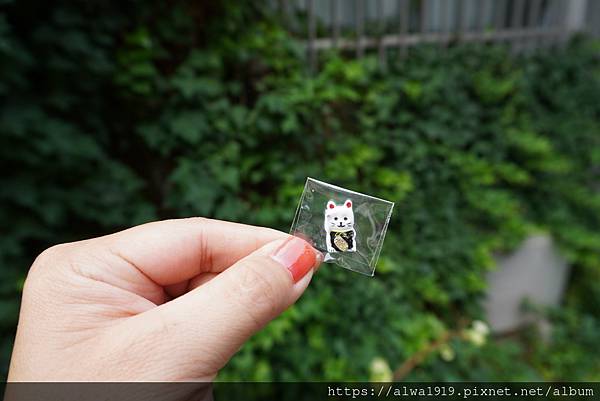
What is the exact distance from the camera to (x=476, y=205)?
11.9 feet

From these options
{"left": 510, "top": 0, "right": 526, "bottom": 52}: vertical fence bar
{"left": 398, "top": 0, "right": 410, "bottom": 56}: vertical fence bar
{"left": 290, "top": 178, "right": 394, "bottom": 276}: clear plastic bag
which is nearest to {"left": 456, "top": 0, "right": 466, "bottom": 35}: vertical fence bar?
{"left": 398, "top": 0, "right": 410, "bottom": 56}: vertical fence bar

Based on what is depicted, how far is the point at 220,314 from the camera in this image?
95 cm

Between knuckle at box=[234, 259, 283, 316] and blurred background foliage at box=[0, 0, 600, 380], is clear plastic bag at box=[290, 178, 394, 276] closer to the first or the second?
knuckle at box=[234, 259, 283, 316]

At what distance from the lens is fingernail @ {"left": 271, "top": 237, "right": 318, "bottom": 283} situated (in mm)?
1124

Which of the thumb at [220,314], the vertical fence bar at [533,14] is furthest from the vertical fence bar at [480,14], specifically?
the thumb at [220,314]

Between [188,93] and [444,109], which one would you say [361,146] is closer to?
[444,109]

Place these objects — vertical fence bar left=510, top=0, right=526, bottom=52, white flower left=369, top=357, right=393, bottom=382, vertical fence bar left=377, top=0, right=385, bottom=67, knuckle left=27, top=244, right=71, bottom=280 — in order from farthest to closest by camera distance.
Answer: vertical fence bar left=510, top=0, right=526, bottom=52 < vertical fence bar left=377, top=0, right=385, bottom=67 < white flower left=369, top=357, right=393, bottom=382 < knuckle left=27, top=244, right=71, bottom=280

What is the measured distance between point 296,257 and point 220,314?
28 centimetres

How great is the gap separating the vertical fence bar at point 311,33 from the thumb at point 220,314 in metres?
2.35

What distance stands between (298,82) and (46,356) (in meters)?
2.32

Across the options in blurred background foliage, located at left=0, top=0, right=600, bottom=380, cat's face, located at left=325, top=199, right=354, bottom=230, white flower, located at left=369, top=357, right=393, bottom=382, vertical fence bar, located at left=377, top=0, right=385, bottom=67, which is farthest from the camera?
vertical fence bar, located at left=377, top=0, right=385, bottom=67

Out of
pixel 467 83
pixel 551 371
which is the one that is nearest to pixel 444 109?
pixel 467 83

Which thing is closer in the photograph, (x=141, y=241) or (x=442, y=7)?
(x=141, y=241)

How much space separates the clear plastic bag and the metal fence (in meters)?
2.10
